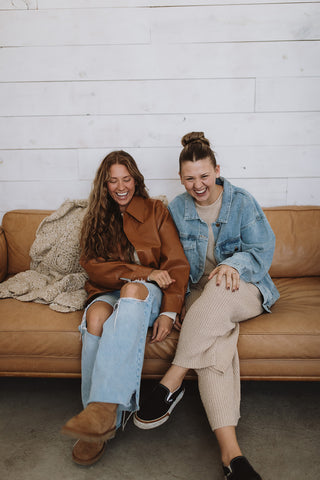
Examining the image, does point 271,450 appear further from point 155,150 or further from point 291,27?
point 291,27

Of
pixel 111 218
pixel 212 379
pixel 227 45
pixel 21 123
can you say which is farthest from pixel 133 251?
pixel 227 45

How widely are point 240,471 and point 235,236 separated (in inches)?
35.1

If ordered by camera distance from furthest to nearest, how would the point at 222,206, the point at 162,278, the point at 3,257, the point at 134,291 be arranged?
the point at 3,257 → the point at 222,206 → the point at 162,278 → the point at 134,291

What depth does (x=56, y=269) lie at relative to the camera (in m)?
2.01

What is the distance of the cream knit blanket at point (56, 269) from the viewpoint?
5.77ft

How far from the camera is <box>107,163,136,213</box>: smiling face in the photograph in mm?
1742

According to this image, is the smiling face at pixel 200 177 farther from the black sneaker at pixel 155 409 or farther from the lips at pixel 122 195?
the black sneaker at pixel 155 409

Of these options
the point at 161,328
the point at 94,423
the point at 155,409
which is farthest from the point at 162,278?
the point at 94,423

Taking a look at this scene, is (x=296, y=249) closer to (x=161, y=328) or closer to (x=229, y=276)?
(x=229, y=276)

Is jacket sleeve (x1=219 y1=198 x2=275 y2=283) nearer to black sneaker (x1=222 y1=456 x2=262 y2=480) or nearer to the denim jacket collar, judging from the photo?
the denim jacket collar

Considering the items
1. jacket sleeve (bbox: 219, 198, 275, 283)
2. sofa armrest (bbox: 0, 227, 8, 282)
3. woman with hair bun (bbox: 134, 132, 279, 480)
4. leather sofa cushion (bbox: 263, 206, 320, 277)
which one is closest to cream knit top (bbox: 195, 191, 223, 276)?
woman with hair bun (bbox: 134, 132, 279, 480)

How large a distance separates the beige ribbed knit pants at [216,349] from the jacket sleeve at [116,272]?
0.32 meters

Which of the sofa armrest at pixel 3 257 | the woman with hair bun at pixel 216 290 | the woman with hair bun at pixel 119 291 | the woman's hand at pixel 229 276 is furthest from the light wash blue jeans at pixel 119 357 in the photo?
the sofa armrest at pixel 3 257

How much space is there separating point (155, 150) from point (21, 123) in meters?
0.79
